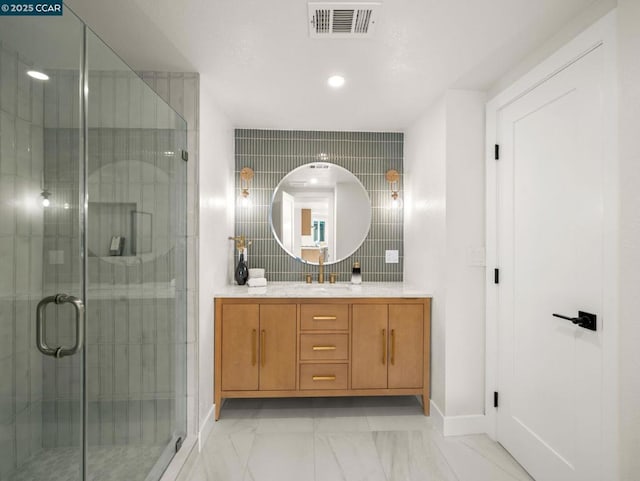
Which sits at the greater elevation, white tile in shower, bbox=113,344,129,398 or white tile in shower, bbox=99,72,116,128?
white tile in shower, bbox=99,72,116,128

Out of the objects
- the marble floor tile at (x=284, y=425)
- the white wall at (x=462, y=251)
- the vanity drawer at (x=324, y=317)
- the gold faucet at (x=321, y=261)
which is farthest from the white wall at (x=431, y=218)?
the marble floor tile at (x=284, y=425)

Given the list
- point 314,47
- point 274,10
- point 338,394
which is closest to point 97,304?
point 274,10

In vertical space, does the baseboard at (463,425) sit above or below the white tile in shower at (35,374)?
below

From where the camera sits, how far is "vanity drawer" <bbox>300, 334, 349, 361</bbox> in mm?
2500

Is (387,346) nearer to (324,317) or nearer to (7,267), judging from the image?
(324,317)

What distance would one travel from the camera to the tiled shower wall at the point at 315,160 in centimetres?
316

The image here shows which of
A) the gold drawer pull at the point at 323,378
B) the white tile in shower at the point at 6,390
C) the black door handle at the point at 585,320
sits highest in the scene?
the black door handle at the point at 585,320

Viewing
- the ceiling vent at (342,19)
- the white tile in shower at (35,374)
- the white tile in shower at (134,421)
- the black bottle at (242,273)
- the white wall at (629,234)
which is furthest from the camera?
the black bottle at (242,273)

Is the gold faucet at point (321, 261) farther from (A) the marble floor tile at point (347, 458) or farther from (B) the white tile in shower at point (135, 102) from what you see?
(B) the white tile in shower at point (135, 102)

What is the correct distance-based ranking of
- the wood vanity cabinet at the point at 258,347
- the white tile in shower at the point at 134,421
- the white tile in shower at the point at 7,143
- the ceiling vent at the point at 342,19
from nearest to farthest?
the white tile in shower at the point at 7,143 → the ceiling vent at the point at 342,19 → the white tile in shower at the point at 134,421 → the wood vanity cabinet at the point at 258,347

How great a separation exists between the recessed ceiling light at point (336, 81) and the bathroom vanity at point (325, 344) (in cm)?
140

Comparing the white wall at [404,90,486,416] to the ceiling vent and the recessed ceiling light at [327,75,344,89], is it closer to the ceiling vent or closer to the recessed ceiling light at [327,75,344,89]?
the recessed ceiling light at [327,75,344,89]

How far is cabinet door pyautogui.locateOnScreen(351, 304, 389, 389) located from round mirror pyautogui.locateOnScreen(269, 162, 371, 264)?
791mm

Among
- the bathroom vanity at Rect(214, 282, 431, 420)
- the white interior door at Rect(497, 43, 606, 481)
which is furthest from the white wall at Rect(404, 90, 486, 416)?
the bathroom vanity at Rect(214, 282, 431, 420)
